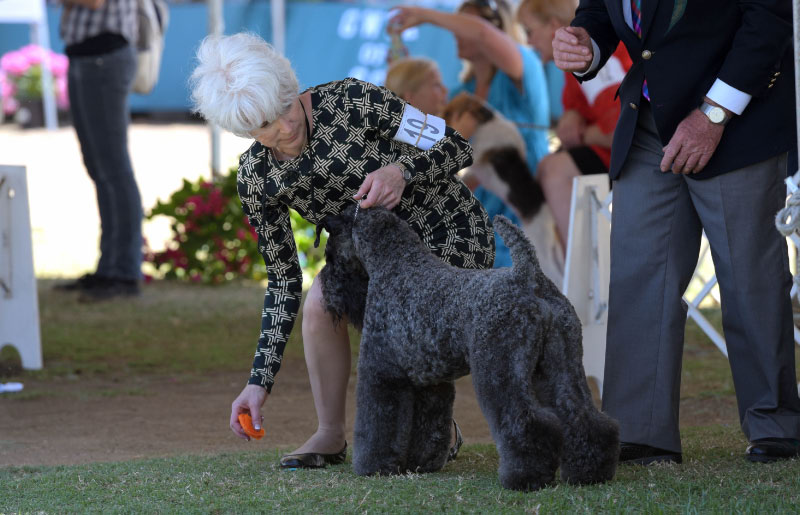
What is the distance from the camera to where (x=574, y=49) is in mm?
3475

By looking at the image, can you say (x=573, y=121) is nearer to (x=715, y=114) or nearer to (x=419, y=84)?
(x=419, y=84)

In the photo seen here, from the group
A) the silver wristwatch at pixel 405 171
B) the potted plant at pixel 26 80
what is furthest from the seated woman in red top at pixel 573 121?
the potted plant at pixel 26 80

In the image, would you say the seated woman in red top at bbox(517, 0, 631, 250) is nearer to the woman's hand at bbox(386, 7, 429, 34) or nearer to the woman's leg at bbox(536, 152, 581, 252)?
the woman's leg at bbox(536, 152, 581, 252)

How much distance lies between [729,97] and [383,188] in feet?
3.55

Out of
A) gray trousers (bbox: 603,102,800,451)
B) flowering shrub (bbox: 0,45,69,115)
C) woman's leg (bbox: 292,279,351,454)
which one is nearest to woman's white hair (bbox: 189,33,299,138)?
woman's leg (bbox: 292,279,351,454)

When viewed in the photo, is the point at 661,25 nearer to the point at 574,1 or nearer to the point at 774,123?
the point at 774,123

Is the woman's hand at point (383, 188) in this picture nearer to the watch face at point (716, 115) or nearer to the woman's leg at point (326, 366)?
the woman's leg at point (326, 366)

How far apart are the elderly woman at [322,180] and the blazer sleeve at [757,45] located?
88cm

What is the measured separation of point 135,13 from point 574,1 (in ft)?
10.7

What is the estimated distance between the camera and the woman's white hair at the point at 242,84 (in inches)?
121

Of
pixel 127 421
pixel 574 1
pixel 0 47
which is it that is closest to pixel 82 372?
pixel 127 421

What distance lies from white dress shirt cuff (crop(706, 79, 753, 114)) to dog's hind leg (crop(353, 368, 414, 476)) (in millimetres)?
1278

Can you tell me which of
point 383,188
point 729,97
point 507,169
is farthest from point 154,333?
point 729,97

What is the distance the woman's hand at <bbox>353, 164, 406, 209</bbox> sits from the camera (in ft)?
10.2
